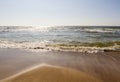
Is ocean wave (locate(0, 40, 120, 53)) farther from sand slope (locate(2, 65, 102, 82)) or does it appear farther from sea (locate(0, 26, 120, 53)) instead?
sand slope (locate(2, 65, 102, 82))

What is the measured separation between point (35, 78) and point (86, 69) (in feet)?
6.60

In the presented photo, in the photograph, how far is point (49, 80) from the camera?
4.28 meters

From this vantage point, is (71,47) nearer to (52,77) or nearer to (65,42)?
(65,42)

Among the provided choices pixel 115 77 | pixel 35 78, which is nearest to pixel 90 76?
pixel 115 77

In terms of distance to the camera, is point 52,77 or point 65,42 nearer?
point 52,77

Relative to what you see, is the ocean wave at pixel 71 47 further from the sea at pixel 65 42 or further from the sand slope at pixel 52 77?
the sand slope at pixel 52 77

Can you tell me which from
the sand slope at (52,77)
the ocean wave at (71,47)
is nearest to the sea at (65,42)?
the ocean wave at (71,47)

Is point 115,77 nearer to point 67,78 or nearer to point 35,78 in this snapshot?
point 67,78

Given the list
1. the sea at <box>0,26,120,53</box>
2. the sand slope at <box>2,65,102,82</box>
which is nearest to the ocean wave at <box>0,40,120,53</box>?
the sea at <box>0,26,120,53</box>

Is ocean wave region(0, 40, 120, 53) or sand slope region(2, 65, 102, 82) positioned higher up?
sand slope region(2, 65, 102, 82)

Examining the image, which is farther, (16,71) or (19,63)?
(19,63)

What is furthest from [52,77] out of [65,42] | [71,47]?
[65,42]

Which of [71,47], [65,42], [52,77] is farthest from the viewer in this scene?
[65,42]

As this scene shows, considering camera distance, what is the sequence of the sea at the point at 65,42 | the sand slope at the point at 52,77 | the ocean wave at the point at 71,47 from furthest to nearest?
1. the sea at the point at 65,42
2. the ocean wave at the point at 71,47
3. the sand slope at the point at 52,77
